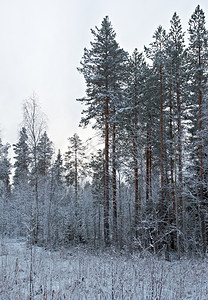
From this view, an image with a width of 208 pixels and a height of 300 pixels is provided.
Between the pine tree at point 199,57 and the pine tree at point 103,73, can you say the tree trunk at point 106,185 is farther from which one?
the pine tree at point 199,57

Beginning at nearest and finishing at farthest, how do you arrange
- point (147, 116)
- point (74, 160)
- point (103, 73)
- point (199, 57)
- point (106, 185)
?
point (199, 57) → point (106, 185) → point (103, 73) → point (147, 116) → point (74, 160)

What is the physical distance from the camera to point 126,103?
15.4m

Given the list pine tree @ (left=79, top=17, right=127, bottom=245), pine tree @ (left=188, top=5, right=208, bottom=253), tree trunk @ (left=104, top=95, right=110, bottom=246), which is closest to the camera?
tree trunk @ (left=104, top=95, right=110, bottom=246)

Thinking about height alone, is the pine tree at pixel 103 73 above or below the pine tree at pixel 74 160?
above

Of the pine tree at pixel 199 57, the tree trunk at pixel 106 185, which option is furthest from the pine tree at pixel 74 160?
the pine tree at pixel 199 57

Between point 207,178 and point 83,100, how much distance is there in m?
9.64

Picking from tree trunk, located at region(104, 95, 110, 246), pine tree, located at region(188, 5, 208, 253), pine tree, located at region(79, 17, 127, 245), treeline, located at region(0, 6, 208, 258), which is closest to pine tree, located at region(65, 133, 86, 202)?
treeline, located at region(0, 6, 208, 258)

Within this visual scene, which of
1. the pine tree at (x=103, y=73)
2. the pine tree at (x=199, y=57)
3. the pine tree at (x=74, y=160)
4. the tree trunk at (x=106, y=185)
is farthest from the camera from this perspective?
the pine tree at (x=74, y=160)

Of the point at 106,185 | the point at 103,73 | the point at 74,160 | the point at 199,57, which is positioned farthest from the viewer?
the point at 74,160

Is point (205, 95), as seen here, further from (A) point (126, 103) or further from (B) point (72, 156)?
(B) point (72, 156)

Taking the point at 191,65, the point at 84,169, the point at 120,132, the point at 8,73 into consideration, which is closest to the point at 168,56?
the point at 191,65

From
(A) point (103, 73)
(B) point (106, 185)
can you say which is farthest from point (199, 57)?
(B) point (106, 185)

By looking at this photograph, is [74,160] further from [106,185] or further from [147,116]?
[106,185]

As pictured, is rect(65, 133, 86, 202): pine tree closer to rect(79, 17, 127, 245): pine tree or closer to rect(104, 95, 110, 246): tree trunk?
rect(79, 17, 127, 245): pine tree
